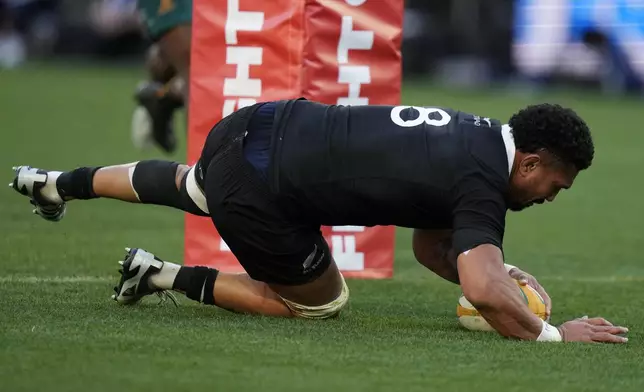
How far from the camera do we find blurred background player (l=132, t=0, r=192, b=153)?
28.8 feet

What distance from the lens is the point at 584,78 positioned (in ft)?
69.7

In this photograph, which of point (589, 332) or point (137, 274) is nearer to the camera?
point (589, 332)

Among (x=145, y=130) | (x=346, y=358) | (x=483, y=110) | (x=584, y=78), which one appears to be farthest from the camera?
(x=584, y=78)

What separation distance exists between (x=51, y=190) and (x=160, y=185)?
53 centimetres

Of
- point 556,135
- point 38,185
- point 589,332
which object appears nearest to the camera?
point 556,135

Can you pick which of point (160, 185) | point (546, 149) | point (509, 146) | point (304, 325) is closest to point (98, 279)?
point (160, 185)

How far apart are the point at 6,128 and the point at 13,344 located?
1043cm

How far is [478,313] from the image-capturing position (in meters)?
5.22

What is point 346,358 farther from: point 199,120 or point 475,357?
point 199,120

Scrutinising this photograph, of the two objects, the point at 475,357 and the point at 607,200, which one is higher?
the point at 475,357

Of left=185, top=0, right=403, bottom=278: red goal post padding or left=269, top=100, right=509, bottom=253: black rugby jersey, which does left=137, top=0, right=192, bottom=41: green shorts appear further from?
left=269, top=100, right=509, bottom=253: black rugby jersey

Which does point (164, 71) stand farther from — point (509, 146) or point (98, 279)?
point (509, 146)

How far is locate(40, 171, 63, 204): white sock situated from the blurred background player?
3171 mm

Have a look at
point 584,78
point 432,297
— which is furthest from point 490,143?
point 584,78
